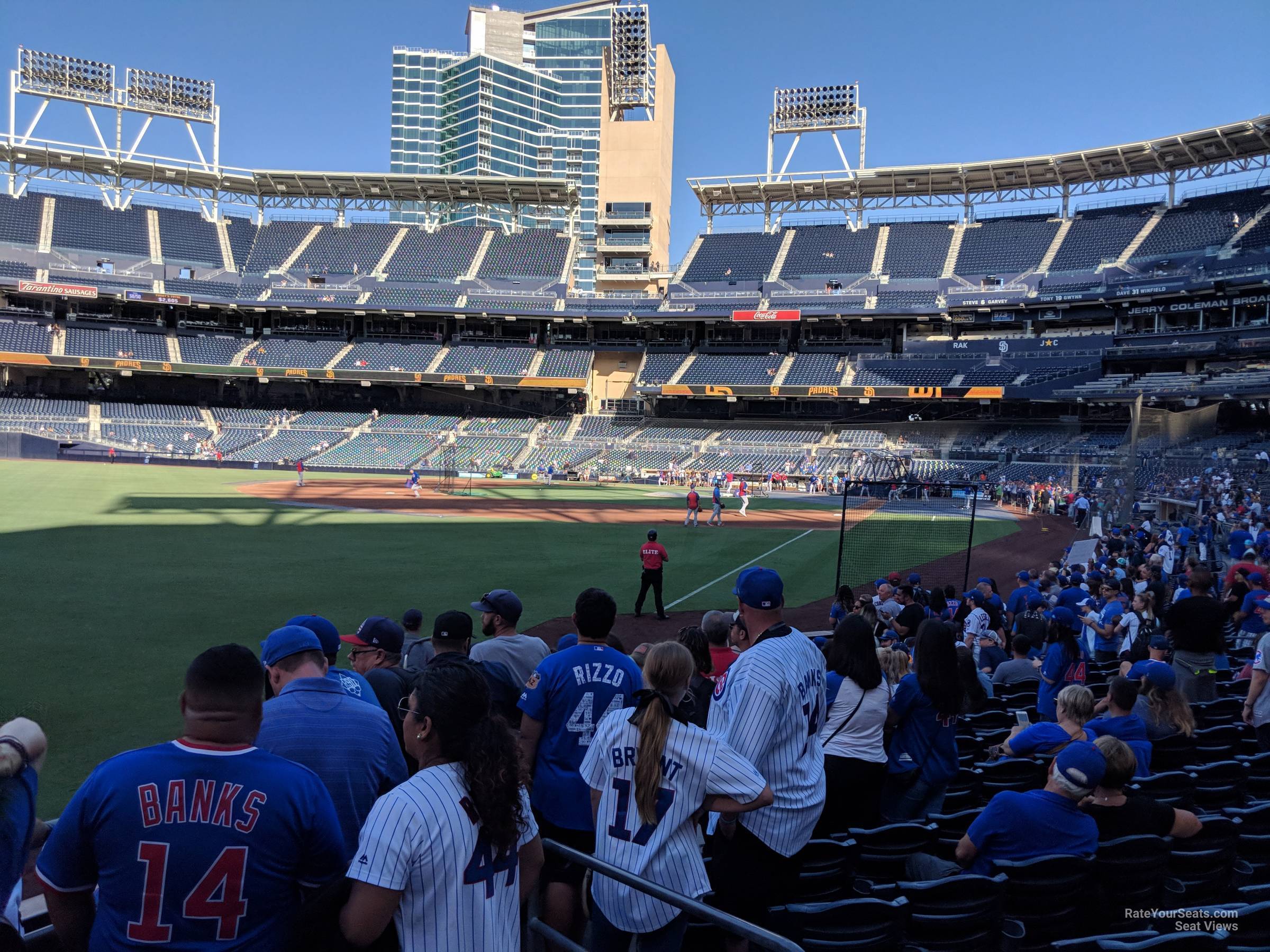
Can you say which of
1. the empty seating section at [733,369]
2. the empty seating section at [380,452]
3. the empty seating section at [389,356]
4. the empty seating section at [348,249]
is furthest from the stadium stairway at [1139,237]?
the empty seating section at [348,249]

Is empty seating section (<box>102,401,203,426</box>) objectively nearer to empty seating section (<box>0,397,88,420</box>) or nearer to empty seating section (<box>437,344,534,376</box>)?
empty seating section (<box>0,397,88,420</box>)

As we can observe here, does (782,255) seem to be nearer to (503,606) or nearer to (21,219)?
(21,219)

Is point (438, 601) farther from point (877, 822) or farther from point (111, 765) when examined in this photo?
point (111, 765)

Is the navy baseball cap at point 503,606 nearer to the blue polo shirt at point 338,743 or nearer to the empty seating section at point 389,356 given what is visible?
the blue polo shirt at point 338,743

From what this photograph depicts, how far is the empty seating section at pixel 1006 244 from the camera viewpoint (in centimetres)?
5722

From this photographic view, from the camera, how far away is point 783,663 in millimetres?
3701

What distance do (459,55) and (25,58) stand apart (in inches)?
3194

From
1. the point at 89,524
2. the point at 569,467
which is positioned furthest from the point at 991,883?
the point at 569,467

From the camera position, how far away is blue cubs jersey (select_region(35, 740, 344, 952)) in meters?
2.41

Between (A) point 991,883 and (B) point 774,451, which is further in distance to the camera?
(B) point 774,451

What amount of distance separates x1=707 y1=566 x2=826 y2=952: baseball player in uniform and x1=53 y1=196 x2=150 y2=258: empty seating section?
71.1 metres

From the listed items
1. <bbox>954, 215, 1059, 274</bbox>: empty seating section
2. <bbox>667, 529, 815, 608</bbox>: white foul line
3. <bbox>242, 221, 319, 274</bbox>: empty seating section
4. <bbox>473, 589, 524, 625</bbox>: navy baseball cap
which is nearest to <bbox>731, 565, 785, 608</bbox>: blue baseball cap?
<bbox>473, 589, 524, 625</bbox>: navy baseball cap

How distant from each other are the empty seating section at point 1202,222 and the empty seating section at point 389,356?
47886 mm

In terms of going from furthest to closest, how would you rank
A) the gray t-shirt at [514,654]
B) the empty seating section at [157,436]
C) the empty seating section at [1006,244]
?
the empty seating section at [1006,244] → the empty seating section at [157,436] → the gray t-shirt at [514,654]
